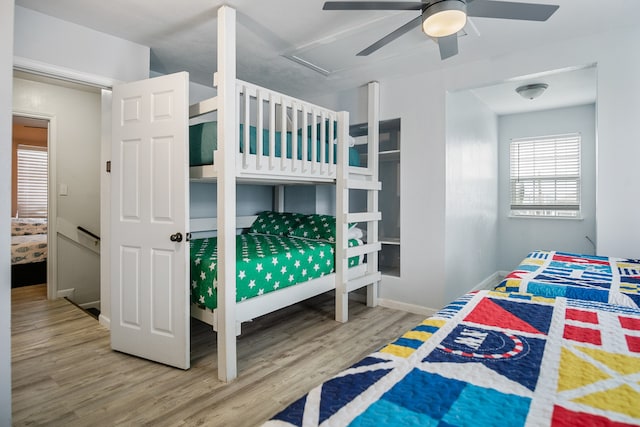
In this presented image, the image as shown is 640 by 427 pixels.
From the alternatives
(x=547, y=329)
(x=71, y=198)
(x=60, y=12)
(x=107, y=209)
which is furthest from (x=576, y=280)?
(x=71, y=198)

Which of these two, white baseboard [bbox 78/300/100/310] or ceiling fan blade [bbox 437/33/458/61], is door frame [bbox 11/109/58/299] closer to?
white baseboard [bbox 78/300/100/310]

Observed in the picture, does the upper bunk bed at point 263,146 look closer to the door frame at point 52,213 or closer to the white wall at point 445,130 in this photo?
the white wall at point 445,130

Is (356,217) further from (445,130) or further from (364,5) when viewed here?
(364,5)

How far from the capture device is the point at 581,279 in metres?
1.85

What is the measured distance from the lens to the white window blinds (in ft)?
20.5

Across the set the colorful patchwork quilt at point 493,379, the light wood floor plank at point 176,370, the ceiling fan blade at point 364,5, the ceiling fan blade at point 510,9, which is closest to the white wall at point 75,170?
the light wood floor plank at point 176,370

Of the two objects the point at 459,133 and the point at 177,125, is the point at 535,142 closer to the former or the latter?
the point at 459,133

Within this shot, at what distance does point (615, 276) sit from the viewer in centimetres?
190

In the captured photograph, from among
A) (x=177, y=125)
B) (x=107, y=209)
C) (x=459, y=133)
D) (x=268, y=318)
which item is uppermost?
(x=459, y=133)

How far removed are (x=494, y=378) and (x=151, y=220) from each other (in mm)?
2197

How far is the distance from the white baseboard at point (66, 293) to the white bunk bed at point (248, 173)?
1803 millimetres

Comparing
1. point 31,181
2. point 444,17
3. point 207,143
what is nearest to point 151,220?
point 207,143

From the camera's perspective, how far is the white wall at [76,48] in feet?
7.47

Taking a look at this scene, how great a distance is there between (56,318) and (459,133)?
14.0ft
